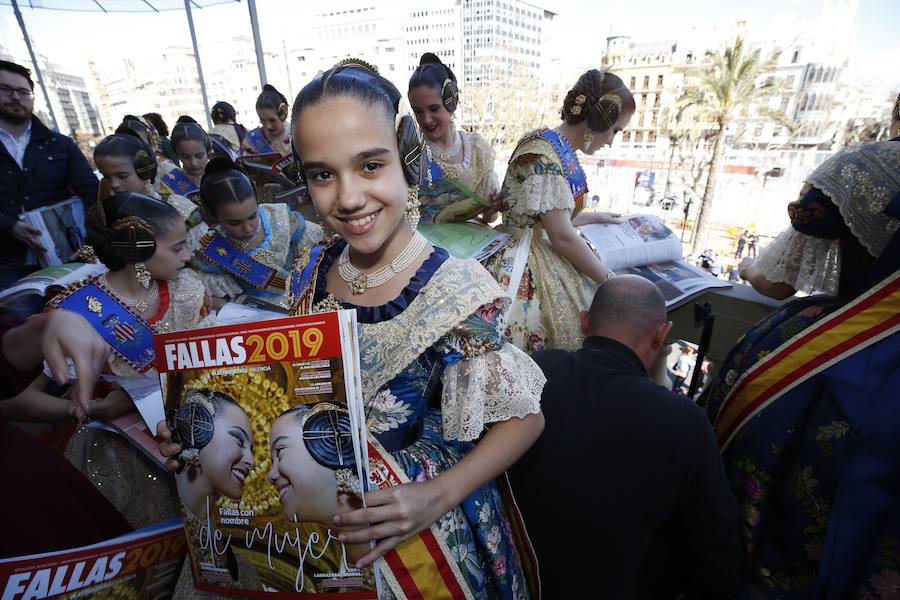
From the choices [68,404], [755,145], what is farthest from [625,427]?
[755,145]

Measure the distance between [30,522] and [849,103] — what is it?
3367 centimetres

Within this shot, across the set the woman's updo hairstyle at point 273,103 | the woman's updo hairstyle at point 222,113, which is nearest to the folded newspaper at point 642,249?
the woman's updo hairstyle at point 273,103

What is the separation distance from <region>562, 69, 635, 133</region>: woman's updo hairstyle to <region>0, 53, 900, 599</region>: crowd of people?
38.0 inches

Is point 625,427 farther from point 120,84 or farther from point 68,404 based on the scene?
point 120,84

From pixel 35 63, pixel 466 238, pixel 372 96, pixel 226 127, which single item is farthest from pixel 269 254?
pixel 35 63

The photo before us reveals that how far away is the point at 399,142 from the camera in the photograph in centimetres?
95

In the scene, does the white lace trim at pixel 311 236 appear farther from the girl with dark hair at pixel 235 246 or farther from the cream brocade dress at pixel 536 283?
the cream brocade dress at pixel 536 283

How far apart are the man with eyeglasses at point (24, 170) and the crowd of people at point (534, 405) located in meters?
1.25

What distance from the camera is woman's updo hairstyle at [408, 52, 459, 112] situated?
8.21 ft

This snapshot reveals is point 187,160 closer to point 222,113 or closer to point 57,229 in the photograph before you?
point 57,229

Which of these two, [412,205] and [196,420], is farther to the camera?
[412,205]

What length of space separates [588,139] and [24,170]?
3515mm

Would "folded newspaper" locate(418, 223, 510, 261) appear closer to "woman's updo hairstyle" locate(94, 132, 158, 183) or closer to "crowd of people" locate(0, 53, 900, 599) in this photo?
"crowd of people" locate(0, 53, 900, 599)

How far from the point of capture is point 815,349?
1206mm
